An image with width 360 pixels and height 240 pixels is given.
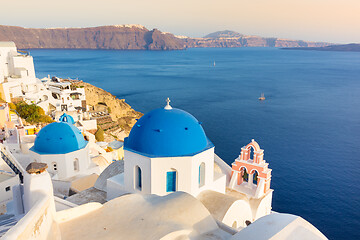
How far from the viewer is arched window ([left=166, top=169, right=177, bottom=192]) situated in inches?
480

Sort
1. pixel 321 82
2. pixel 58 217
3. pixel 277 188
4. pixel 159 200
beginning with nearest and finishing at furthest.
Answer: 1. pixel 58 217
2. pixel 159 200
3. pixel 277 188
4. pixel 321 82

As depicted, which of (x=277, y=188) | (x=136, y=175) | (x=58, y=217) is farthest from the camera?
(x=277, y=188)

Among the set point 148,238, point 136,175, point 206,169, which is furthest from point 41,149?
point 148,238

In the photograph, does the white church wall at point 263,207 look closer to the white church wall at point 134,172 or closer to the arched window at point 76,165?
the white church wall at point 134,172

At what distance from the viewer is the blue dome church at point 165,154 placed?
1193 cm

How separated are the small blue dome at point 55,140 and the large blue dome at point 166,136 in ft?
27.1

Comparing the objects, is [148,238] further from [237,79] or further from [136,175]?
[237,79]

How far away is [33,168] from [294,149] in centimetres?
4017

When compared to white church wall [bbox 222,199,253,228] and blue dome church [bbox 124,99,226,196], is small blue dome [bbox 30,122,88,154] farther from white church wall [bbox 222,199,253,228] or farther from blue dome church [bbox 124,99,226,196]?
white church wall [bbox 222,199,253,228]

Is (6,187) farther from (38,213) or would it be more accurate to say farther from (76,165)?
(38,213)

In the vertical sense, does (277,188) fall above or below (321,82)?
below

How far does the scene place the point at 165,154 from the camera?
11891 mm

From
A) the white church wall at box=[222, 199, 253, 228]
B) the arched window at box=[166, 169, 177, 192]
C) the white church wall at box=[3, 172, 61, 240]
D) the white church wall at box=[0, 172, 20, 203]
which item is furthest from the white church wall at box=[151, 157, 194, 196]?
the white church wall at box=[0, 172, 20, 203]

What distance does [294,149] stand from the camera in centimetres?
4134
